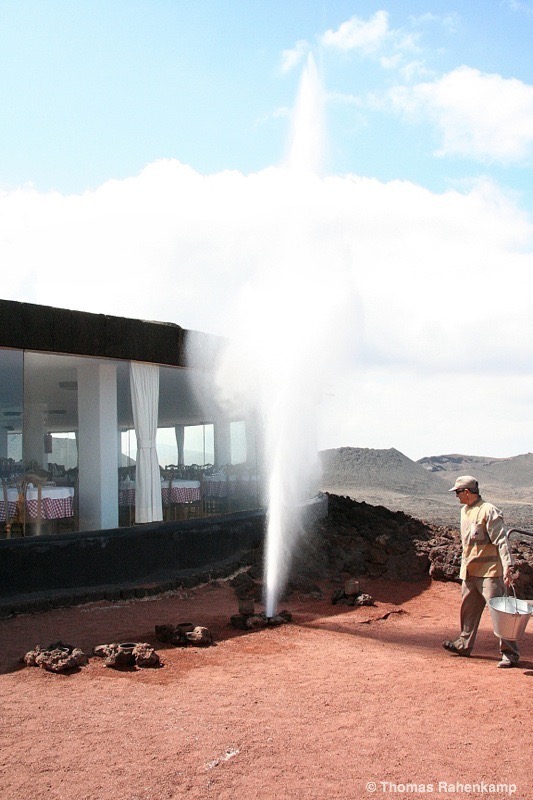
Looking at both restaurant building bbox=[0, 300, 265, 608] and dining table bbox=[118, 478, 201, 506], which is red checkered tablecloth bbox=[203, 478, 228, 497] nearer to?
restaurant building bbox=[0, 300, 265, 608]

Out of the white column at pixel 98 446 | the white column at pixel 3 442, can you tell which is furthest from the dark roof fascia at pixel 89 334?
the white column at pixel 3 442

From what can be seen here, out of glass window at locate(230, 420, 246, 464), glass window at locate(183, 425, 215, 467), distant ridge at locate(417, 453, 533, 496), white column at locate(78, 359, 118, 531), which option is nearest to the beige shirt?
white column at locate(78, 359, 118, 531)

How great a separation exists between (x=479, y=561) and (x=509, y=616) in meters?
0.64

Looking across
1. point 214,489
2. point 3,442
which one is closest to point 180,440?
point 214,489

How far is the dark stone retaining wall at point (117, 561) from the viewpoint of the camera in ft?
32.0

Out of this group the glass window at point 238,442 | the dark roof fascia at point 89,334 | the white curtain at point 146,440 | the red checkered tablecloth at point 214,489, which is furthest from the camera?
the glass window at point 238,442

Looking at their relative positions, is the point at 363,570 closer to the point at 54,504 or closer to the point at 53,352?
the point at 54,504

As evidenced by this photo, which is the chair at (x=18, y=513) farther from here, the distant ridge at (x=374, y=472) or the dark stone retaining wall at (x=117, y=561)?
the distant ridge at (x=374, y=472)

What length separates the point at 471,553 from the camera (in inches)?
273

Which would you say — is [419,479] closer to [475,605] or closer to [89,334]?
[89,334]

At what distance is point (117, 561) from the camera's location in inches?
429

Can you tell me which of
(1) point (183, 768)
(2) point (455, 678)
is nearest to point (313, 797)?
(1) point (183, 768)

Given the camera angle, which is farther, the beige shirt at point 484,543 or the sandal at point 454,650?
the sandal at point 454,650

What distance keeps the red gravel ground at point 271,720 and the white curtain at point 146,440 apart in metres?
3.51
